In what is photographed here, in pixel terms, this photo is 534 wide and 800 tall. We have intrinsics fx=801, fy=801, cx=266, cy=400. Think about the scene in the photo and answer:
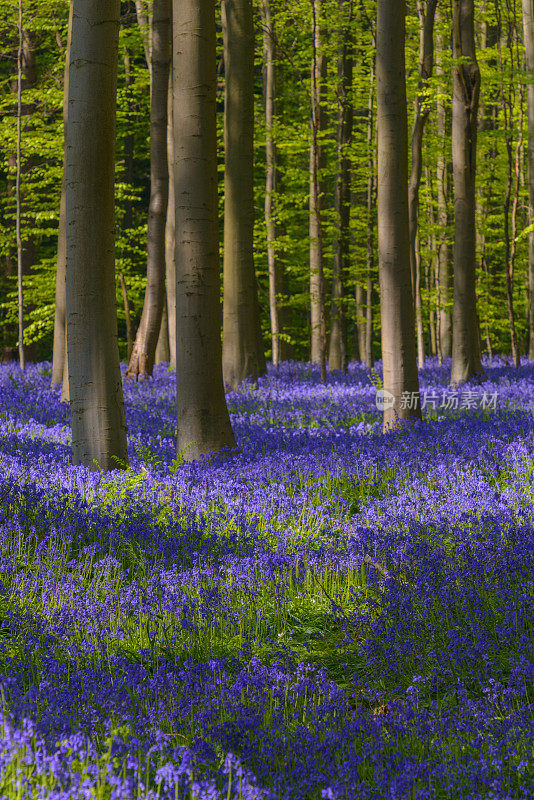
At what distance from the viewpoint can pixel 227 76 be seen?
1424 centimetres

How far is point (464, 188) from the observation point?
15.3 m

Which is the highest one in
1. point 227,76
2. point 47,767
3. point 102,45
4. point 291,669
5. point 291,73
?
point 291,73

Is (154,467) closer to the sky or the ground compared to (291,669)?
closer to the sky

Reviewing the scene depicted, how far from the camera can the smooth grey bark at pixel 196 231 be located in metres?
8.35

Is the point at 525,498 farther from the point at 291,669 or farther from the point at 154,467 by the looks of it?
the point at 154,467

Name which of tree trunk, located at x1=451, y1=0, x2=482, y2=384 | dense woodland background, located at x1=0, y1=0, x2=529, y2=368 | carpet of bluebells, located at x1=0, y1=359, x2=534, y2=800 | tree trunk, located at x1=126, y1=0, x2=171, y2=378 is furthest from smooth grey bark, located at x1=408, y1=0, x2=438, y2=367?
carpet of bluebells, located at x1=0, y1=359, x2=534, y2=800

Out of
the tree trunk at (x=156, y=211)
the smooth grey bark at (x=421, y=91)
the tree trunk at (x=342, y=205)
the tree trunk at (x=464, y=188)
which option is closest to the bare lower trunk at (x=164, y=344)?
the tree trunk at (x=342, y=205)

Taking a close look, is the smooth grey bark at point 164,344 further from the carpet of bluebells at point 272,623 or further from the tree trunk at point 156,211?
the carpet of bluebells at point 272,623

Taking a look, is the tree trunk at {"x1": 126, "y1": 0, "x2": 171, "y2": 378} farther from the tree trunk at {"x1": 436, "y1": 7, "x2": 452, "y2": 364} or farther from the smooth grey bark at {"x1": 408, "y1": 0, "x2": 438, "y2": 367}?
the tree trunk at {"x1": 436, "y1": 7, "x2": 452, "y2": 364}

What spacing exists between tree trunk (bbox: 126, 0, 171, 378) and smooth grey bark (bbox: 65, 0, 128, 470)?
8993 mm

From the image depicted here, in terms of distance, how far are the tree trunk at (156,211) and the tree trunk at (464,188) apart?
591 centimetres

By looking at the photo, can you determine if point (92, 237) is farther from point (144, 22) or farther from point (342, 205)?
point (144, 22)

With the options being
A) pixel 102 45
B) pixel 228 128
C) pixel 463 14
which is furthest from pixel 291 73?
pixel 102 45

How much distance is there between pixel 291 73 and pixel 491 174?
865 centimetres
